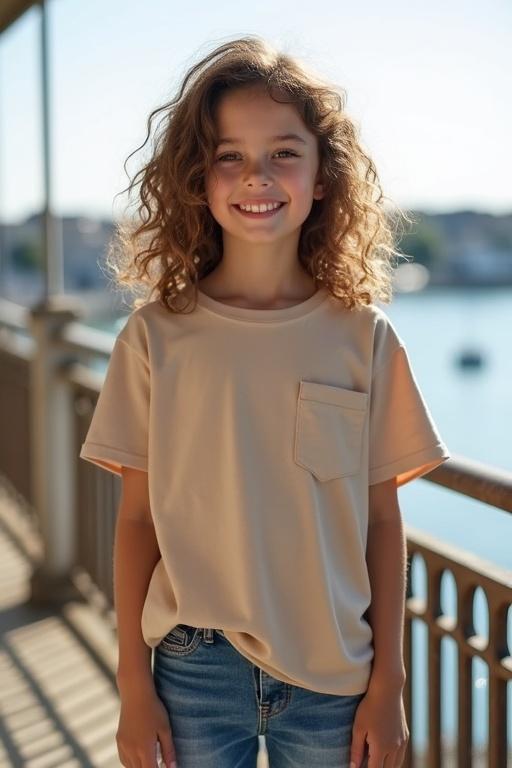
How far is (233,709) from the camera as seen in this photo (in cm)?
120

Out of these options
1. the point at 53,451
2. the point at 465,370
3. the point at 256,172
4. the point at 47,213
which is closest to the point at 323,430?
the point at 256,172

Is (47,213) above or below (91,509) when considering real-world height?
above

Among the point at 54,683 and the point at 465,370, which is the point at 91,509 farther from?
the point at 465,370

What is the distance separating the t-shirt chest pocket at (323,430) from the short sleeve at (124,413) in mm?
204

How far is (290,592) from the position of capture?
3.97 ft

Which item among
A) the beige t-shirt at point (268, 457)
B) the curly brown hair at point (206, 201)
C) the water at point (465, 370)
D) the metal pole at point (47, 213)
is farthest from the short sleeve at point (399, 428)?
the water at point (465, 370)

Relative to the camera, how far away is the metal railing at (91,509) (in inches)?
59.4

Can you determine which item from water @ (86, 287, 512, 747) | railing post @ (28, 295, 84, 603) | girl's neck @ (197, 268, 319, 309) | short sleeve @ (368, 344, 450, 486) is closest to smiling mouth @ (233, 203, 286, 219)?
girl's neck @ (197, 268, 319, 309)

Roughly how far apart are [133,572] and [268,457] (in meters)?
0.23

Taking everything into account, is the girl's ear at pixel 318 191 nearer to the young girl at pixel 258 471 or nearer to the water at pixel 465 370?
the young girl at pixel 258 471

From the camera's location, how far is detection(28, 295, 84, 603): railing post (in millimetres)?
3332

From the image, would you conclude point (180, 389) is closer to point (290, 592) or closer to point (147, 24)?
point (290, 592)

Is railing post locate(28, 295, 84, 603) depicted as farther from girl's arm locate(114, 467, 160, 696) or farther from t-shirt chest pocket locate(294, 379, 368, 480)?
t-shirt chest pocket locate(294, 379, 368, 480)

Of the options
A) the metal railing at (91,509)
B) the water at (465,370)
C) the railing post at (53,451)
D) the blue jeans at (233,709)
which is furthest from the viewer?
the water at (465,370)
